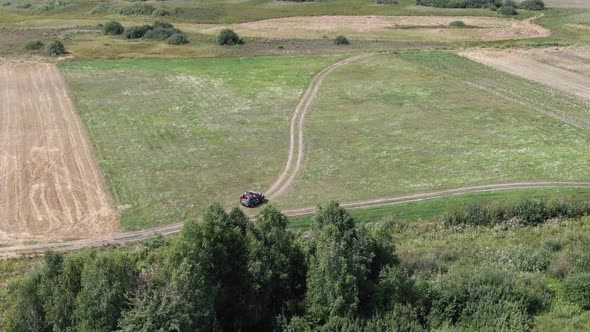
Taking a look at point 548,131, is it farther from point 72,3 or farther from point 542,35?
point 72,3

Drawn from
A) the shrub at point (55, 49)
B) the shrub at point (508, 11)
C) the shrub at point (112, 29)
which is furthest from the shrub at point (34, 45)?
the shrub at point (508, 11)

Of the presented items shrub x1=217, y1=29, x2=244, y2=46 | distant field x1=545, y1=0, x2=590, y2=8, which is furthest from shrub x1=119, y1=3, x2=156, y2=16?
distant field x1=545, y1=0, x2=590, y2=8

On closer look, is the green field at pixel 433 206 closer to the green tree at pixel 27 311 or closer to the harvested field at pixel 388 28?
the green tree at pixel 27 311

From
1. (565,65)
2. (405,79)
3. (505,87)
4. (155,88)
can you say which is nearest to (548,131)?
(505,87)

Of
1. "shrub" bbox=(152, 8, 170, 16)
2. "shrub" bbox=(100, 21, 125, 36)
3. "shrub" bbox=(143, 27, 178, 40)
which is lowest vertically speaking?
"shrub" bbox=(143, 27, 178, 40)

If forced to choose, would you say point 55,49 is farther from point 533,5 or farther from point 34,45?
point 533,5

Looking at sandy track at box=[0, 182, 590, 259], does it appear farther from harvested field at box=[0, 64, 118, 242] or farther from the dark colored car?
the dark colored car
